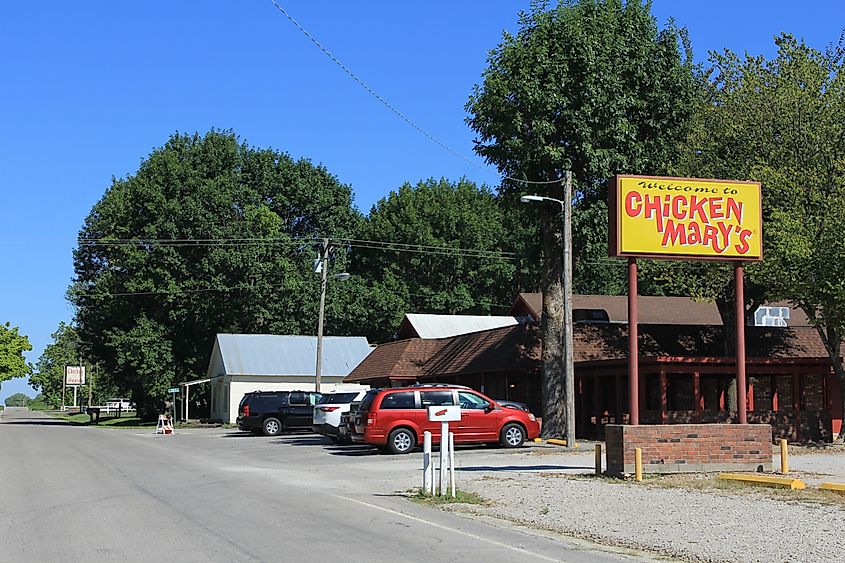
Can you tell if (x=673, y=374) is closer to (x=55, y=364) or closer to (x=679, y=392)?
(x=679, y=392)

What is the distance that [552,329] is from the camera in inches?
1353

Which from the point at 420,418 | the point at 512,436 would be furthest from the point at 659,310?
the point at 420,418

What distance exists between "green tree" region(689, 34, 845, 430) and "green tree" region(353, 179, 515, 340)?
39.8 metres

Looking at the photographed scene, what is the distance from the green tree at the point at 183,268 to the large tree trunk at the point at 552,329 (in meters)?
32.1

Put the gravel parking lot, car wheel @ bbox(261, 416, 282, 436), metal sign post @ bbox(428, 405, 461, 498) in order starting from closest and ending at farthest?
the gravel parking lot → metal sign post @ bbox(428, 405, 461, 498) → car wheel @ bbox(261, 416, 282, 436)

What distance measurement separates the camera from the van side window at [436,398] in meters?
28.4

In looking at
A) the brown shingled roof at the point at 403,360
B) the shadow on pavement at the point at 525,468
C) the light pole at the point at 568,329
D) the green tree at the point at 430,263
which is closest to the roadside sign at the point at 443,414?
the shadow on pavement at the point at 525,468

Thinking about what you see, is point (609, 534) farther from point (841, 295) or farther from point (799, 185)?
point (799, 185)

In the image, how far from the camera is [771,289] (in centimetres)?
3164

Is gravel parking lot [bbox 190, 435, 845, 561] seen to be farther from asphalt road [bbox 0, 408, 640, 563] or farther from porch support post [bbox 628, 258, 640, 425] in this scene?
porch support post [bbox 628, 258, 640, 425]

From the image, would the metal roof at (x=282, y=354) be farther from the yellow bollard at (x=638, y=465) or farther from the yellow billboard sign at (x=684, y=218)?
the yellow bollard at (x=638, y=465)

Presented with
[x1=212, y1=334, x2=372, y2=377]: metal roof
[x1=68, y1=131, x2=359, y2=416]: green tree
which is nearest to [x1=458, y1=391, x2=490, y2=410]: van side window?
[x1=212, y1=334, x2=372, y2=377]: metal roof

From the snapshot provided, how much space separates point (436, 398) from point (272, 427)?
1464cm

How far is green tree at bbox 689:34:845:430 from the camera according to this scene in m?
28.6
